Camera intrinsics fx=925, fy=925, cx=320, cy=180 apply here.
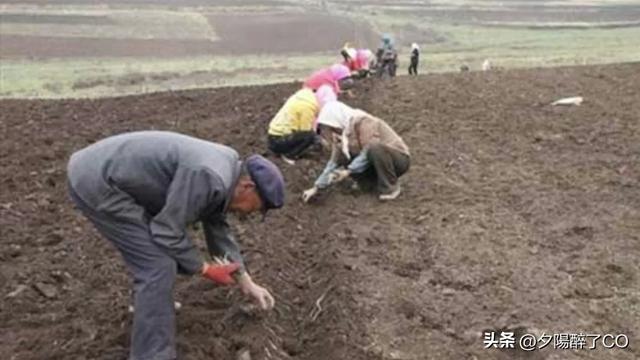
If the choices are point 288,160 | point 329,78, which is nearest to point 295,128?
point 288,160

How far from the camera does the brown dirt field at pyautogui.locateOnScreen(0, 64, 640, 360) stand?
5801 mm

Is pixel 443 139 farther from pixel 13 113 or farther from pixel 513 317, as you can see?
pixel 13 113

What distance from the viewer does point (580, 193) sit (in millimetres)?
9125

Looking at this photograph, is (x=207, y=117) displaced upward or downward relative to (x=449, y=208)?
downward

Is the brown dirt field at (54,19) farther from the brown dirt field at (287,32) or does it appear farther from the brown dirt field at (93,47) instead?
the brown dirt field at (287,32)

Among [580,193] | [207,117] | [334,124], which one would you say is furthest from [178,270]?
[207,117]

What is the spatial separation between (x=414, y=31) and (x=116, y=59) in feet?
51.2

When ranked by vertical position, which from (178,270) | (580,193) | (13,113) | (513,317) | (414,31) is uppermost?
(178,270)

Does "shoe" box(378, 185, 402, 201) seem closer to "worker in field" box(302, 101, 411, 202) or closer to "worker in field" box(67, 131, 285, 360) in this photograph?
"worker in field" box(302, 101, 411, 202)

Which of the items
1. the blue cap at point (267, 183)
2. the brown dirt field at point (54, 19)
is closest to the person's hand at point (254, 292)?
the blue cap at point (267, 183)

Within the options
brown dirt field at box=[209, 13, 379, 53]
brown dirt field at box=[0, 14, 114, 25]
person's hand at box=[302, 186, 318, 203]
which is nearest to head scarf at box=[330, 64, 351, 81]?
person's hand at box=[302, 186, 318, 203]

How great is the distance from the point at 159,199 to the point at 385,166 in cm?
429

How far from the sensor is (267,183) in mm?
4656

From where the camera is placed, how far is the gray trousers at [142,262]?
4.79 meters
